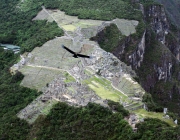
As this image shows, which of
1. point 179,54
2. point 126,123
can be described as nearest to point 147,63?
point 179,54

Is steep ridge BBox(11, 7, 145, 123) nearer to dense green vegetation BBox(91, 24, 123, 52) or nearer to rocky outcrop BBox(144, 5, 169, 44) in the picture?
dense green vegetation BBox(91, 24, 123, 52)

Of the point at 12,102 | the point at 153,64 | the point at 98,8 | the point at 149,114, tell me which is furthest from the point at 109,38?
the point at 149,114

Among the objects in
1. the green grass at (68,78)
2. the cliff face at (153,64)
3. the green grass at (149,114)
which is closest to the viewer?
the green grass at (149,114)

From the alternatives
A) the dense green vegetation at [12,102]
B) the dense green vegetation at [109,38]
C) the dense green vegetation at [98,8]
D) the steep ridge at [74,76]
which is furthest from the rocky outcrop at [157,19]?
the dense green vegetation at [12,102]

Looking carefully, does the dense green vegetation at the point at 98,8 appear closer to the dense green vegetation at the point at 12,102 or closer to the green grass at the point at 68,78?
the dense green vegetation at the point at 12,102

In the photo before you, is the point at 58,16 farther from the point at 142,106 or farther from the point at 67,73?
the point at 142,106

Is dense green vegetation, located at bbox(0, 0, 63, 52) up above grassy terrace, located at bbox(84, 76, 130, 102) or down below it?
below

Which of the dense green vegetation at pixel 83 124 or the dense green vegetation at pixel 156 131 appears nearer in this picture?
the dense green vegetation at pixel 156 131

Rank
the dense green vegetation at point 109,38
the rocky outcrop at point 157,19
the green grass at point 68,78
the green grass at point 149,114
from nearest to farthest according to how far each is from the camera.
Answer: the green grass at point 149,114 < the green grass at point 68,78 < the dense green vegetation at point 109,38 < the rocky outcrop at point 157,19

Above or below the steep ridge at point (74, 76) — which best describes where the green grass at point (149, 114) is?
above

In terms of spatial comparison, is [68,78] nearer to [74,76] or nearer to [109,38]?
[74,76]

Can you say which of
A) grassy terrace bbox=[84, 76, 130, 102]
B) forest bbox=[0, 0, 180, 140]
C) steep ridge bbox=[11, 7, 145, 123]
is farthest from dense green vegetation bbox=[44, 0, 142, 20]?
grassy terrace bbox=[84, 76, 130, 102]
